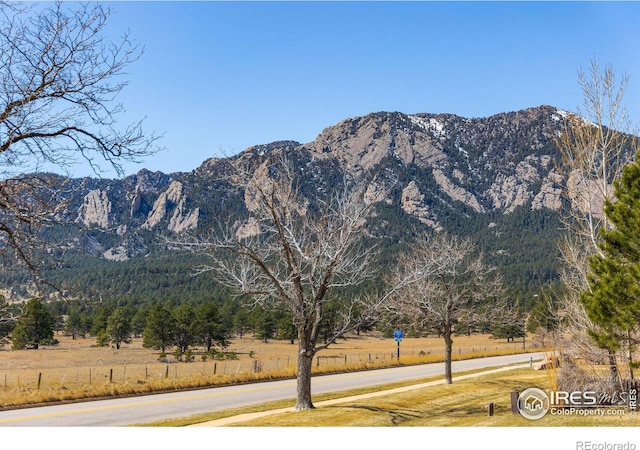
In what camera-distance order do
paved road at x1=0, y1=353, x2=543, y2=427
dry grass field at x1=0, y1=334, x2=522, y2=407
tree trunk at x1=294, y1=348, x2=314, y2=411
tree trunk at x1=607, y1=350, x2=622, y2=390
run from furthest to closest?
dry grass field at x1=0, y1=334, x2=522, y2=407, paved road at x1=0, y1=353, x2=543, y2=427, tree trunk at x1=294, y1=348, x2=314, y2=411, tree trunk at x1=607, y1=350, x2=622, y2=390

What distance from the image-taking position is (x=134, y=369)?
51.6 metres

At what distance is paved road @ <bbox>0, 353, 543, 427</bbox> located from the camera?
62.1ft

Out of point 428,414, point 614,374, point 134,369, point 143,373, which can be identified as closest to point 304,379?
Result: point 428,414

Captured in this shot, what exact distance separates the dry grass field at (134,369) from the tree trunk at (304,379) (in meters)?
12.1

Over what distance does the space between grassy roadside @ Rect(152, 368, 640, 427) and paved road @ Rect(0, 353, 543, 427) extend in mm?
2005

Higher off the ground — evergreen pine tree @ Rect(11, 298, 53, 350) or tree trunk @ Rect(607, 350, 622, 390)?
tree trunk @ Rect(607, 350, 622, 390)

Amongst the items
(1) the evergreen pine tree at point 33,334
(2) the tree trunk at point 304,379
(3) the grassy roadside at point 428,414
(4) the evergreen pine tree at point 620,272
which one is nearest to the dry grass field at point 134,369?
(1) the evergreen pine tree at point 33,334

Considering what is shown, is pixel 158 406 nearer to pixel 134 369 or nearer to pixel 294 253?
pixel 294 253

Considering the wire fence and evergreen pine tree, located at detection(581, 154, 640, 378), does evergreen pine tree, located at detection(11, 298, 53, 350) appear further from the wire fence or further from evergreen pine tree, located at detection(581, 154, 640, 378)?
evergreen pine tree, located at detection(581, 154, 640, 378)

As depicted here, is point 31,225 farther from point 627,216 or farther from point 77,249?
point 627,216

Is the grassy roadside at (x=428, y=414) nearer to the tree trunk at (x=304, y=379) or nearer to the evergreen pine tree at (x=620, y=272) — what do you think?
the tree trunk at (x=304, y=379)

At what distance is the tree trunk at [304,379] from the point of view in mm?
17484

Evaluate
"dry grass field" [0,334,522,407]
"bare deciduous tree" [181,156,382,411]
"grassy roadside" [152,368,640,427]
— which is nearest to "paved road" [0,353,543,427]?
"dry grass field" [0,334,522,407]
